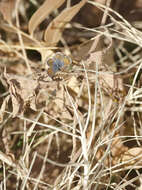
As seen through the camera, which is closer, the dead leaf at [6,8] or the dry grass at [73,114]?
the dry grass at [73,114]

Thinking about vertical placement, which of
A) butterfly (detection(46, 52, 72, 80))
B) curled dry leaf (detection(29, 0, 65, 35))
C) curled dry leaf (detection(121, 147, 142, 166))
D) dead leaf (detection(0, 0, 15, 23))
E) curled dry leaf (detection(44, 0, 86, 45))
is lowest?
curled dry leaf (detection(121, 147, 142, 166))

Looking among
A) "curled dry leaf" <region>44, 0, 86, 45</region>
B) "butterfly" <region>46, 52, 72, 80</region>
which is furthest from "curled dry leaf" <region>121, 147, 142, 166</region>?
"curled dry leaf" <region>44, 0, 86, 45</region>

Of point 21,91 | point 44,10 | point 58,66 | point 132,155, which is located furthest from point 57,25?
point 132,155

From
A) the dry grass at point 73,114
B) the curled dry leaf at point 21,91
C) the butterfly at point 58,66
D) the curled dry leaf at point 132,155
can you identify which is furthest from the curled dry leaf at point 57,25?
the curled dry leaf at point 132,155

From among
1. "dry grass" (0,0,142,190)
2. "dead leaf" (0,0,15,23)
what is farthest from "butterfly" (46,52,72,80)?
"dead leaf" (0,0,15,23)

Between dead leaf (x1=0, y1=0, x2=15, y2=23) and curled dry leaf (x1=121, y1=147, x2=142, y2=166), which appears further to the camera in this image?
dead leaf (x1=0, y1=0, x2=15, y2=23)

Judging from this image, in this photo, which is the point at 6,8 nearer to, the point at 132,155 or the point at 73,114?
the point at 73,114

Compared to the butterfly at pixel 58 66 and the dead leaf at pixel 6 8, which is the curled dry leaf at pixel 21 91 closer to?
the butterfly at pixel 58 66

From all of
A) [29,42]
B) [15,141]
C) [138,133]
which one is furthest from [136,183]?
[29,42]

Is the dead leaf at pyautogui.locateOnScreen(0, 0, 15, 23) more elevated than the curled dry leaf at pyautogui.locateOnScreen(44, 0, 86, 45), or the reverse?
the dead leaf at pyautogui.locateOnScreen(0, 0, 15, 23)

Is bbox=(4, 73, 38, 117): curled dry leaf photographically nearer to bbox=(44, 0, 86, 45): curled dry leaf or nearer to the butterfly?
the butterfly
